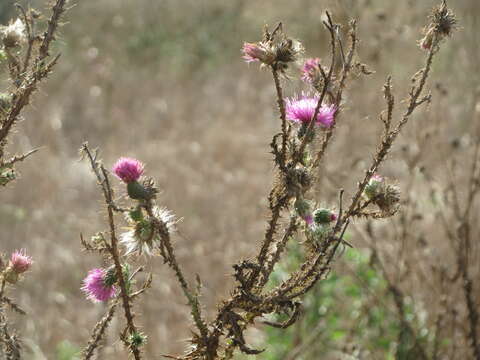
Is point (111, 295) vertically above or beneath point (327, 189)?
beneath

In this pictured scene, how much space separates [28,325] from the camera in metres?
3.26

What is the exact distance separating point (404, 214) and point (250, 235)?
1773 millimetres

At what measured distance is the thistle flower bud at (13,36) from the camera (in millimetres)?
1474

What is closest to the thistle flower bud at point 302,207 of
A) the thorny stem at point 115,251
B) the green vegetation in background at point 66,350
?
the thorny stem at point 115,251

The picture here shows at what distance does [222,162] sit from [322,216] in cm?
417

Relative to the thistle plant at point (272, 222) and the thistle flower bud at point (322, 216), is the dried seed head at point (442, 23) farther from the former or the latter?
the thistle flower bud at point (322, 216)

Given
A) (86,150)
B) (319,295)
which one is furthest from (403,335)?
(86,150)

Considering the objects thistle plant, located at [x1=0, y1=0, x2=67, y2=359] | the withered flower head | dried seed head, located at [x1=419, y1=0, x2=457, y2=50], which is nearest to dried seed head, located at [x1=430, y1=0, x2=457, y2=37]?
dried seed head, located at [x1=419, y1=0, x2=457, y2=50]

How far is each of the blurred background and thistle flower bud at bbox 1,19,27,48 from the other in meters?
0.09

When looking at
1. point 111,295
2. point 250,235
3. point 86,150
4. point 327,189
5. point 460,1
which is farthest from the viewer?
point 460,1

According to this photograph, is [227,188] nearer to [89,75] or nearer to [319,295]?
[319,295]

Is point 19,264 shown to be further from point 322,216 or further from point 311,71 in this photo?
point 311,71

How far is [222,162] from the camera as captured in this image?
17.8ft

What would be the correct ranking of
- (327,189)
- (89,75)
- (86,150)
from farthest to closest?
(89,75) < (327,189) < (86,150)
